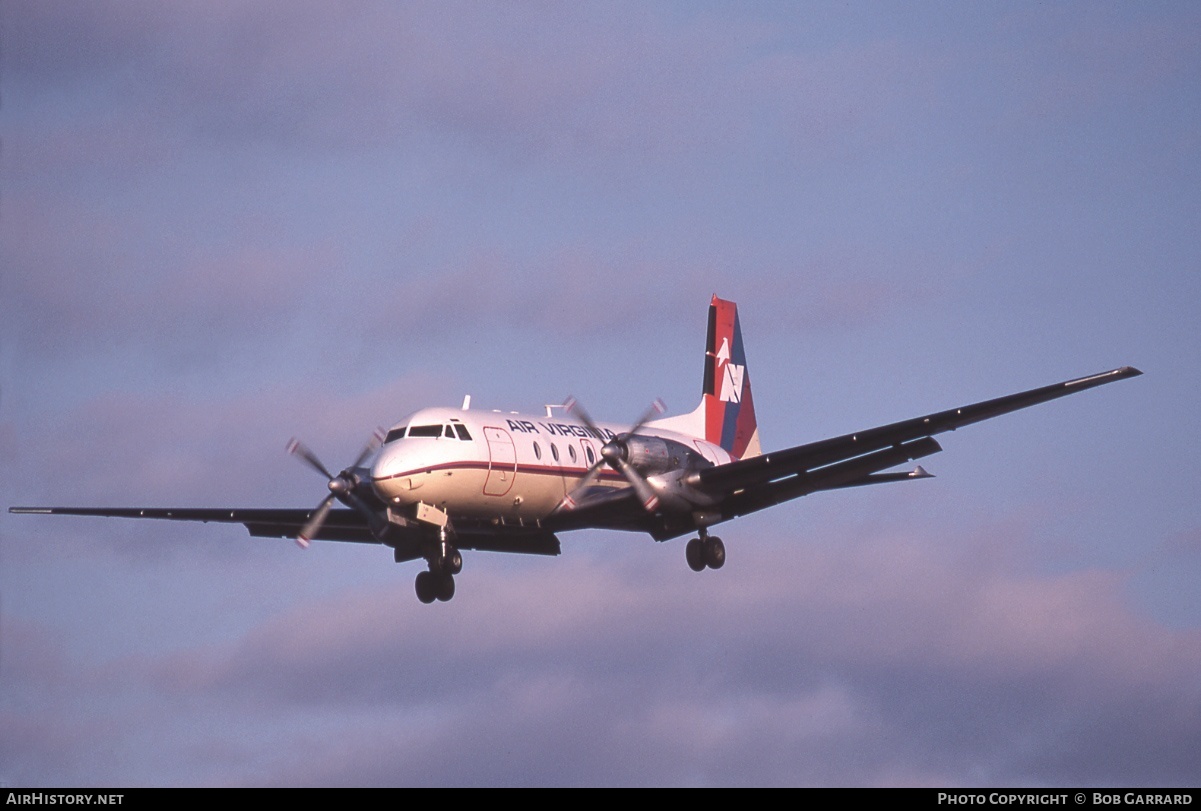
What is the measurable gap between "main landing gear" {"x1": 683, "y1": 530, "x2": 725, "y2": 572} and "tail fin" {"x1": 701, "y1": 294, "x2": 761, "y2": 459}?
17.9 feet

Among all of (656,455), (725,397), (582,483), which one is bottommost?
(582,483)

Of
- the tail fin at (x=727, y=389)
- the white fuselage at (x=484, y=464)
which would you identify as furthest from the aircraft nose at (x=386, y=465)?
the tail fin at (x=727, y=389)

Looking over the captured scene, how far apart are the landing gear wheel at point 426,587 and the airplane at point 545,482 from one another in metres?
0.03

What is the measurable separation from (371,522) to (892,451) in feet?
36.3

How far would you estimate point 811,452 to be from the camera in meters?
35.9

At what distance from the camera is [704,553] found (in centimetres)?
3891

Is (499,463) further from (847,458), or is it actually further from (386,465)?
(847,458)

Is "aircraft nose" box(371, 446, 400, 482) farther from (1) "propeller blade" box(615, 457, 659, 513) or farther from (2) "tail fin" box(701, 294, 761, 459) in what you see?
(2) "tail fin" box(701, 294, 761, 459)

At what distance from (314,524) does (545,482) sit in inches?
230

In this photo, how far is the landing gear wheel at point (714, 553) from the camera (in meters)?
38.9

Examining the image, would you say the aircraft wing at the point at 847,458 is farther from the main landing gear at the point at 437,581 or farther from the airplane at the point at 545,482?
the main landing gear at the point at 437,581

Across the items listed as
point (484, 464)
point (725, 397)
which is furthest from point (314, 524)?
point (725, 397)
